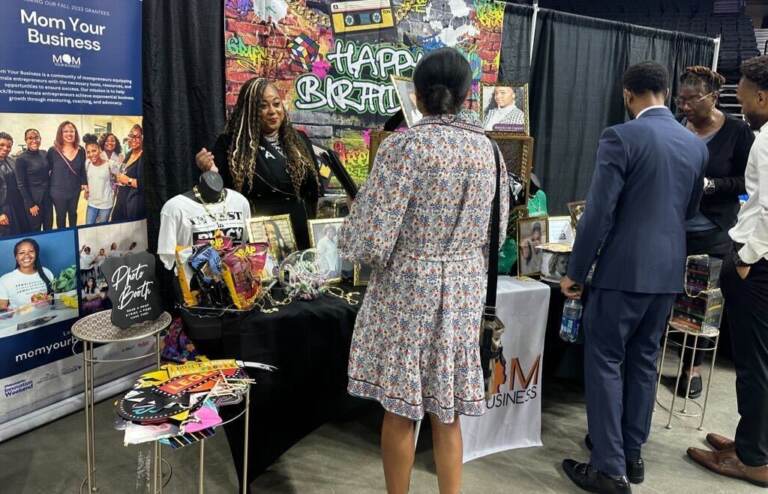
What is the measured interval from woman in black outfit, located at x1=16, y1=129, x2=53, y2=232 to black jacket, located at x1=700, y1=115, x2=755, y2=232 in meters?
3.02

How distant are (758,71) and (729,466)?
155cm

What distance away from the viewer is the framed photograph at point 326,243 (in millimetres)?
2172

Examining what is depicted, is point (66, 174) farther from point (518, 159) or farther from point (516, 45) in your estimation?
point (516, 45)

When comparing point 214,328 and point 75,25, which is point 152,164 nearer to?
point 75,25

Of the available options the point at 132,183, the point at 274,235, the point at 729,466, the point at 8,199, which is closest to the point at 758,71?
the point at 729,466

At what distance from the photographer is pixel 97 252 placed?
8.55 ft

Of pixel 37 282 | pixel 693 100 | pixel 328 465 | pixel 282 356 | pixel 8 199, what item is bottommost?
pixel 328 465

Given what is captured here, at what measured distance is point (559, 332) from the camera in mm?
2465

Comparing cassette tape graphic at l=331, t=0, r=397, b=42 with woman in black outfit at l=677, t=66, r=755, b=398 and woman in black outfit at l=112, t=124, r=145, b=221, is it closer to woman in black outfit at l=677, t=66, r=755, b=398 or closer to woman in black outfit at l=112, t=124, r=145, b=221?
woman in black outfit at l=112, t=124, r=145, b=221

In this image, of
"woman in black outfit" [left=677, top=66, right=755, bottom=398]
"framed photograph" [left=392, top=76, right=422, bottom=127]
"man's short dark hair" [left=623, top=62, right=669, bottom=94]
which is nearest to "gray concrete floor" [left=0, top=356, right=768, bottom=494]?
"woman in black outfit" [left=677, top=66, right=755, bottom=398]

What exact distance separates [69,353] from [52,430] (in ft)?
1.10

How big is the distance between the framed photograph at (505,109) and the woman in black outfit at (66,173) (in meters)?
1.82

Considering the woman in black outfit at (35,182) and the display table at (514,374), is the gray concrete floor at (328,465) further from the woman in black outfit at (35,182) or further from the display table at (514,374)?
the woman in black outfit at (35,182)

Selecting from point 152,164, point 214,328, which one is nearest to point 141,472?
point 214,328
